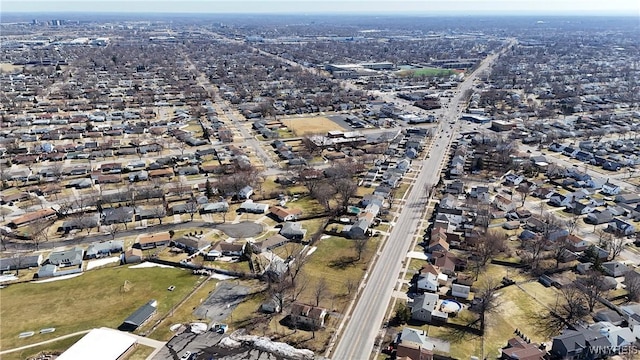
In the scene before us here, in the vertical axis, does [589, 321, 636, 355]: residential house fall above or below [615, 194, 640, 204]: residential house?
below

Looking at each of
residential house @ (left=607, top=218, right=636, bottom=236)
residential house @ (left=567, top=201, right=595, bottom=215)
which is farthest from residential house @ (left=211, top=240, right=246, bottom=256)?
residential house @ (left=607, top=218, right=636, bottom=236)

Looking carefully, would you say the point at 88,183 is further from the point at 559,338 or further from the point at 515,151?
the point at 515,151

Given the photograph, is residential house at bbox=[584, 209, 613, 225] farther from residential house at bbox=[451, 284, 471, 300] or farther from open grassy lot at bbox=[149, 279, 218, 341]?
open grassy lot at bbox=[149, 279, 218, 341]

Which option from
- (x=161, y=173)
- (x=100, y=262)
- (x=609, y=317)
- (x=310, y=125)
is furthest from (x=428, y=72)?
(x=100, y=262)

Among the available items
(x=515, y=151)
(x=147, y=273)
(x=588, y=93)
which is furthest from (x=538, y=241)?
(x=588, y=93)

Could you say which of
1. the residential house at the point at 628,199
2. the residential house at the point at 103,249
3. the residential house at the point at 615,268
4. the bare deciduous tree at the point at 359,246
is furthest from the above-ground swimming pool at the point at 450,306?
the residential house at the point at 628,199

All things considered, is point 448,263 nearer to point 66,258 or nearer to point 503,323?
point 503,323
